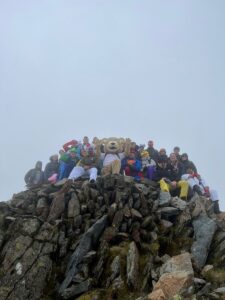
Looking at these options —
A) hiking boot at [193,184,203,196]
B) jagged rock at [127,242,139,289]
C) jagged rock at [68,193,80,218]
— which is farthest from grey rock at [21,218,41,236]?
hiking boot at [193,184,203,196]

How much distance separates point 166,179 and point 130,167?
243 cm

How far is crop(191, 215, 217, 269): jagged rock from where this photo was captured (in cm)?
1847

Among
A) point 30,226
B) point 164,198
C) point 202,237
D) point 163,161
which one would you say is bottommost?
point 202,237

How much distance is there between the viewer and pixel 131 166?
85.5 feet

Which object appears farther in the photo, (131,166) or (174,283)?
(131,166)

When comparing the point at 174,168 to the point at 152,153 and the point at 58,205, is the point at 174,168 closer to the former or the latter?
the point at 152,153

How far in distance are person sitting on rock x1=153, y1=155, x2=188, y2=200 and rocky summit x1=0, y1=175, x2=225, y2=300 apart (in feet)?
2.30

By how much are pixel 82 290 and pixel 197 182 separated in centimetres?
1173

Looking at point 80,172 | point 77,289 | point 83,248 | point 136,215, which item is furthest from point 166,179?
point 77,289

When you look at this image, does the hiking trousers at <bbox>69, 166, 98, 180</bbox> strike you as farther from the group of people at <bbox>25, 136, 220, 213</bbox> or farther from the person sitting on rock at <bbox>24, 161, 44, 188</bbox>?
the person sitting on rock at <bbox>24, 161, 44, 188</bbox>

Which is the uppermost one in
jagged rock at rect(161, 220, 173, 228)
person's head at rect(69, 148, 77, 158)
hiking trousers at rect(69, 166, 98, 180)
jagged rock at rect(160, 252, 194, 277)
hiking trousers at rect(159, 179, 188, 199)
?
person's head at rect(69, 148, 77, 158)

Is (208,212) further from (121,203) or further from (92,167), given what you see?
(92,167)

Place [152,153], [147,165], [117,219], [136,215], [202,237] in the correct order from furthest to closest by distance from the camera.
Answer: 1. [152,153]
2. [147,165]
3. [136,215]
4. [117,219]
5. [202,237]

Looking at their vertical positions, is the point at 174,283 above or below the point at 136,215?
below
